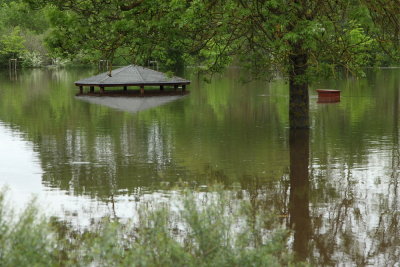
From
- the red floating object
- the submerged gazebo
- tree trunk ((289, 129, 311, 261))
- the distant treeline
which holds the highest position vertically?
the distant treeline

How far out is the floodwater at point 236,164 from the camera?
10.8 meters

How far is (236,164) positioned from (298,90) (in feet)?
17.4

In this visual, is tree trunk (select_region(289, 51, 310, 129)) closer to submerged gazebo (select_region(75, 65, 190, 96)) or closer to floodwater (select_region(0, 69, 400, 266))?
floodwater (select_region(0, 69, 400, 266))

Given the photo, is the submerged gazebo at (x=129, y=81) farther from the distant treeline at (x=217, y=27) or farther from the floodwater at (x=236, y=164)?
the distant treeline at (x=217, y=27)

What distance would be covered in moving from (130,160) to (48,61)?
3544 inches

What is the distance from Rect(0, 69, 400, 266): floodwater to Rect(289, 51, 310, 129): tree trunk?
1.68 feet

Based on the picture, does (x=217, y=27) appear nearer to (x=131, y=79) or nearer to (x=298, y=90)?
(x=298, y=90)

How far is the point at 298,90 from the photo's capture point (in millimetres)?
20641

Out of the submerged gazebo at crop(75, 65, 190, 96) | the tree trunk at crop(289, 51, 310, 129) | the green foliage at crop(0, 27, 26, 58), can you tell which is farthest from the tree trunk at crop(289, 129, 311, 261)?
the green foliage at crop(0, 27, 26, 58)

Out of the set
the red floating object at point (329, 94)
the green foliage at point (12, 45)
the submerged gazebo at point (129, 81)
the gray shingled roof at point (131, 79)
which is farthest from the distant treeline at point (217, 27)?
the green foliage at point (12, 45)

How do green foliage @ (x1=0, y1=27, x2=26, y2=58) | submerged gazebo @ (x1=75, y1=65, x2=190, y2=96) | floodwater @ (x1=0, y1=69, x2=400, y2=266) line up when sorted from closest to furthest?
floodwater @ (x1=0, y1=69, x2=400, y2=266)
submerged gazebo @ (x1=75, y1=65, x2=190, y2=96)
green foliage @ (x1=0, y1=27, x2=26, y2=58)

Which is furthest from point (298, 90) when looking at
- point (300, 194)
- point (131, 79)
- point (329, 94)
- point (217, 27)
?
point (131, 79)

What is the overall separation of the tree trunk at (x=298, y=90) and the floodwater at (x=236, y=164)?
1.68 ft

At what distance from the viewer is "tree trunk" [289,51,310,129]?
19.5 metres
